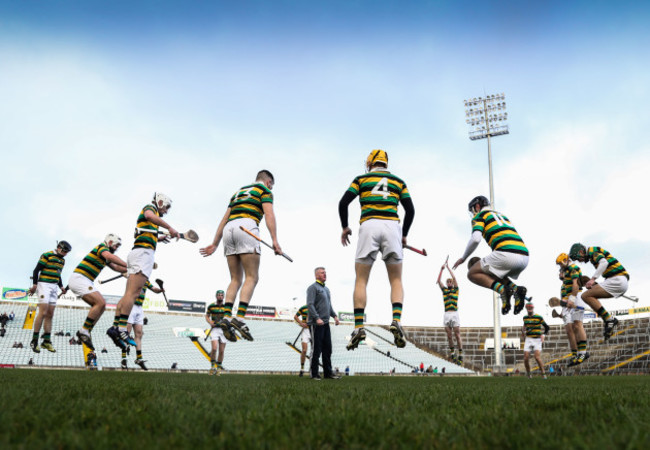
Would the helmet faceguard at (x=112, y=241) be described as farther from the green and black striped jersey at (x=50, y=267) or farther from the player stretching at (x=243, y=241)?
the player stretching at (x=243, y=241)

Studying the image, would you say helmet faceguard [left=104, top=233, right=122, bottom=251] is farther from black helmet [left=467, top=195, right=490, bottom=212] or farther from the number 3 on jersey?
black helmet [left=467, top=195, right=490, bottom=212]

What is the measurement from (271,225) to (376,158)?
5.61 ft

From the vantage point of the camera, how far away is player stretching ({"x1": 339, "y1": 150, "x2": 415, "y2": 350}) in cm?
552

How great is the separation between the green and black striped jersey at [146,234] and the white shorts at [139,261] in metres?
0.09

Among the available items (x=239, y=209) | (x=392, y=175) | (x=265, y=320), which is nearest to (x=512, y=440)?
(x=392, y=175)

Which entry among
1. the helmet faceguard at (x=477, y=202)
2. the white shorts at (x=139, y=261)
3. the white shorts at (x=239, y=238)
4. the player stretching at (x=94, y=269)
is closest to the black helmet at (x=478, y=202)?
the helmet faceguard at (x=477, y=202)

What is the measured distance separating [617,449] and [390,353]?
120 ft

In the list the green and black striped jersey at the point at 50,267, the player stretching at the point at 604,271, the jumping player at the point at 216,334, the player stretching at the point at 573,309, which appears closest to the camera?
the player stretching at the point at 604,271

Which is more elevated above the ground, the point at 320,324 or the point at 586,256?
the point at 586,256

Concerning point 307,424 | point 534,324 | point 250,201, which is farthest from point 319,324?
point 534,324

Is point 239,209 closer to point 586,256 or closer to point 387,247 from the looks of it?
point 387,247

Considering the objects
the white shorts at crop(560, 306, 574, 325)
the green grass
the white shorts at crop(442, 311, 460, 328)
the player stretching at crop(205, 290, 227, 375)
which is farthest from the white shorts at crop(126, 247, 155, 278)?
the white shorts at crop(560, 306, 574, 325)

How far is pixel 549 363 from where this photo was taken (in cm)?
3325

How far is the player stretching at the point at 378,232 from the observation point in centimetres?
552
